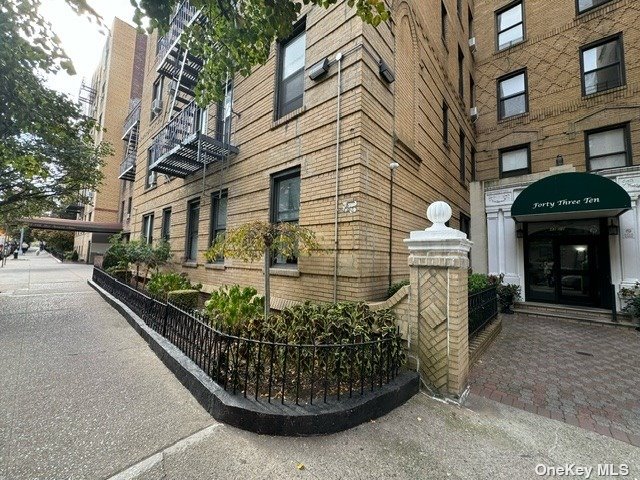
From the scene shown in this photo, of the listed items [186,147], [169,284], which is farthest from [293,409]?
[186,147]

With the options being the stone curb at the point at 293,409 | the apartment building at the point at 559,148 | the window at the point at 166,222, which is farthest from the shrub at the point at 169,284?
the apartment building at the point at 559,148

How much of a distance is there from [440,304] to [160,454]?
318 cm

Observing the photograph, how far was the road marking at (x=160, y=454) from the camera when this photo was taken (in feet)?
7.24

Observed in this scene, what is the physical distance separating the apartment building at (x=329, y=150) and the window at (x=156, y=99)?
9.59 ft

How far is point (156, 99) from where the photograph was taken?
43.1 feet

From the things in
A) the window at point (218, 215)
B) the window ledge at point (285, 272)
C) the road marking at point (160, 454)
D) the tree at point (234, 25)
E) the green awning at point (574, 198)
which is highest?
the tree at point (234, 25)

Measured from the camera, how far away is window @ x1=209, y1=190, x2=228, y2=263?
8.28 m

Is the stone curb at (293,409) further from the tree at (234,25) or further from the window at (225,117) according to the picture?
the window at (225,117)

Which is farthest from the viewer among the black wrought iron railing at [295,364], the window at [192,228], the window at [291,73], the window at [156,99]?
the window at [156,99]

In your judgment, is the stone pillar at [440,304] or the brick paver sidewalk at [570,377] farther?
the stone pillar at [440,304]

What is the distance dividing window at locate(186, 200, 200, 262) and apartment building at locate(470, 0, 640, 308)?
33.9 ft

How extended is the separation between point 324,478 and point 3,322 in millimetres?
7780

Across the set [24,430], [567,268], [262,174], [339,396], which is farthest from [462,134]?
[24,430]

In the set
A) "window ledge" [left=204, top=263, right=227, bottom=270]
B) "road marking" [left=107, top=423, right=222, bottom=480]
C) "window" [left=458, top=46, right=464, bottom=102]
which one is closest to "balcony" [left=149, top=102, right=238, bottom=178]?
"window ledge" [left=204, top=263, right=227, bottom=270]
